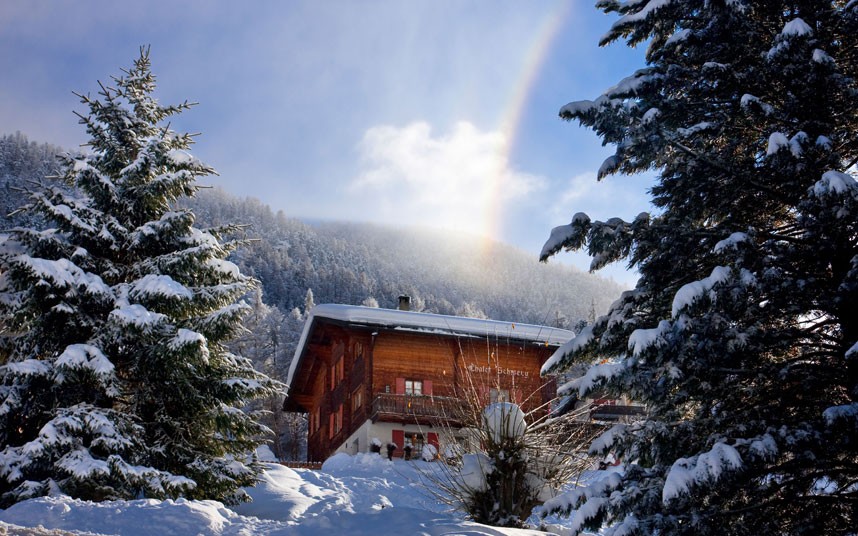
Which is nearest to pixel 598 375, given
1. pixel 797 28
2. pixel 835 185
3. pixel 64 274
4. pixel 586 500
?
pixel 586 500

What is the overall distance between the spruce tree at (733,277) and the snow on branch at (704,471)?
0.01 meters

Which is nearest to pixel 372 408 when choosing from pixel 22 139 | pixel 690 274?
pixel 690 274

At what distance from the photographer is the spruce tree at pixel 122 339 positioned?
10945 mm

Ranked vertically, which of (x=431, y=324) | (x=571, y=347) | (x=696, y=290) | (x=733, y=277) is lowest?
(x=571, y=347)

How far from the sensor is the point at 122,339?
39.0ft

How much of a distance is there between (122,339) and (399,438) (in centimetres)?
1765

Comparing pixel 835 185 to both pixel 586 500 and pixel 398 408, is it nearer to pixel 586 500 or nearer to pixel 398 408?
pixel 586 500

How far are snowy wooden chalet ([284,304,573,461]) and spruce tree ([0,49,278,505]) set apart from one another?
13.5m

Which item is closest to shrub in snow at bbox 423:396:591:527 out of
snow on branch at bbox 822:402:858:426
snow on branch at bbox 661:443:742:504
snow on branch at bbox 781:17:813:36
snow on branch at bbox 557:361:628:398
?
snow on branch at bbox 557:361:628:398

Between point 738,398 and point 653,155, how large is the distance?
316cm

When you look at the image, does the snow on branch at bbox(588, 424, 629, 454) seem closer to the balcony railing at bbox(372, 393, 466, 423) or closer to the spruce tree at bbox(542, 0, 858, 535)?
the spruce tree at bbox(542, 0, 858, 535)

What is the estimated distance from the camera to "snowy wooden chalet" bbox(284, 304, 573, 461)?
91.3ft

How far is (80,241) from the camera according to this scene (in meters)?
12.9

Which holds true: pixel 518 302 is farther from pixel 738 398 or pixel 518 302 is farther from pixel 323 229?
pixel 738 398
